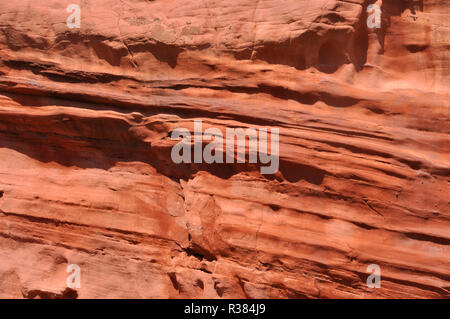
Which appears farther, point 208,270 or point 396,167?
point 208,270

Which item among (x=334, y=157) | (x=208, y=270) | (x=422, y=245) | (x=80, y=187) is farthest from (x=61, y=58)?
(x=422, y=245)

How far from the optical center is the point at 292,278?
161 inches

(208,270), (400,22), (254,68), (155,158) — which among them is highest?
(400,22)

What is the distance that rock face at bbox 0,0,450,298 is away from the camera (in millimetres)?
4051

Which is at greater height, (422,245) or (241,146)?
(241,146)

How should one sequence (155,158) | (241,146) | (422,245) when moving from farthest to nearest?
(155,158) < (241,146) < (422,245)

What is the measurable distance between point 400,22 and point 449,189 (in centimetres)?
185

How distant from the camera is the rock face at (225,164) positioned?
4.05 metres

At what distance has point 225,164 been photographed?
4391mm

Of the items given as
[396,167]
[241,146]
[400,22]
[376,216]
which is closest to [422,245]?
[376,216]

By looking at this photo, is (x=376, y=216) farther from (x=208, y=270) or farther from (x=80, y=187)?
(x=80, y=187)

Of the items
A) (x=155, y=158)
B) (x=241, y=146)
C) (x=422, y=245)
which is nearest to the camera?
(x=422, y=245)

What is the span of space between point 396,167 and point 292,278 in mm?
1468

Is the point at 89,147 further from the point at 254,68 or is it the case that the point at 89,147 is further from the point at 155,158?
the point at 254,68
